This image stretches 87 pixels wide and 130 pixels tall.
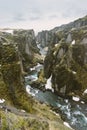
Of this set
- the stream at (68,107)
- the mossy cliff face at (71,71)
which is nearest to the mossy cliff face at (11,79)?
the stream at (68,107)

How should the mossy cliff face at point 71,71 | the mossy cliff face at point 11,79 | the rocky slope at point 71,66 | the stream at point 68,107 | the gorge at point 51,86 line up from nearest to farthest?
the gorge at point 51,86 → the mossy cliff face at point 11,79 → the stream at point 68,107 → the mossy cliff face at point 71,71 → the rocky slope at point 71,66

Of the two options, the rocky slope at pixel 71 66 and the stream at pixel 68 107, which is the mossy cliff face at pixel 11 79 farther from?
the rocky slope at pixel 71 66

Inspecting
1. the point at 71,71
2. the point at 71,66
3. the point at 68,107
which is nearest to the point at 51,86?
the point at 71,71

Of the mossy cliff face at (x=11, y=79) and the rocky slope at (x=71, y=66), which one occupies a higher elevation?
the mossy cliff face at (x=11, y=79)

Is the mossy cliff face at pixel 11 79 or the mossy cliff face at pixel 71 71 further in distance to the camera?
the mossy cliff face at pixel 71 71

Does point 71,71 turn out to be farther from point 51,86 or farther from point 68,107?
A: point 68,107

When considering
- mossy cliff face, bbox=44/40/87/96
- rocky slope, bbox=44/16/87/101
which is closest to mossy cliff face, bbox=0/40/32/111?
rocky slope, bbox=44/16/87/101

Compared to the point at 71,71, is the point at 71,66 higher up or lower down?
higher up
